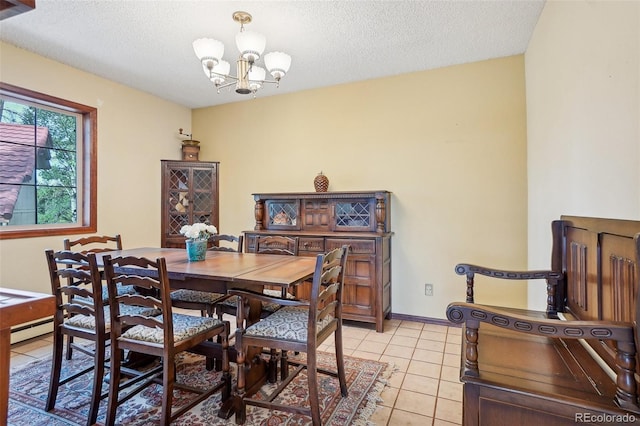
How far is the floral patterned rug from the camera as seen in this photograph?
1.86 meters

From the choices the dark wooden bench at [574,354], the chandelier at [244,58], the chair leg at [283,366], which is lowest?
the chair leg at [283,366]

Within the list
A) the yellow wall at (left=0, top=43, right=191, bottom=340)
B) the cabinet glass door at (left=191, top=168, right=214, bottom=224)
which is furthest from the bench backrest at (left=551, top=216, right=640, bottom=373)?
the yellow wall at (left=0, top=43, right=191, bottom=340)

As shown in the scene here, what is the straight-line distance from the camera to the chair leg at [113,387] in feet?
5.65

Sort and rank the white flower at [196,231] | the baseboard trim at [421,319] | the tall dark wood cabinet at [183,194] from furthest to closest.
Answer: the tall dark wood cabinet at [183,194]
the baseboard trim at [421,319]
the white flower at [196,231]

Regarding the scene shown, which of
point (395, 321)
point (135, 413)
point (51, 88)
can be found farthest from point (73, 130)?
point (395, 321)

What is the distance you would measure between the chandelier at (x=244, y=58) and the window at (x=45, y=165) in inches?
79.8

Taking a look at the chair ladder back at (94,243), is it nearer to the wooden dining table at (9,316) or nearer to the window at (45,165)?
the window at (45,165)

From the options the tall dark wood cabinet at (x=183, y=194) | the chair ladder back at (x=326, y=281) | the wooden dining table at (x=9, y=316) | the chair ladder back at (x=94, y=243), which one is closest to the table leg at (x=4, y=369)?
the wooden dining table at (x=9, y=316)

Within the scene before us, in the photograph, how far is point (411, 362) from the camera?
8.49 feet

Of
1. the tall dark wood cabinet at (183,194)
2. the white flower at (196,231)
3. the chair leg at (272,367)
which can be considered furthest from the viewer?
the tall dark wood cabinet at (183,194)

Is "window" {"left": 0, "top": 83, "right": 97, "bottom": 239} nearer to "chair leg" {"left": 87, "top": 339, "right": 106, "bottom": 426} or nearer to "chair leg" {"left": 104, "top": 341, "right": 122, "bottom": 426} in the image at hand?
"chair leg" {"left": 87, "top": 339, "right": 106, "bottom": 426}

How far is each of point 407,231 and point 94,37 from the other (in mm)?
3456

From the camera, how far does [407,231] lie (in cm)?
356

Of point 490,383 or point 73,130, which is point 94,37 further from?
point 490,383
